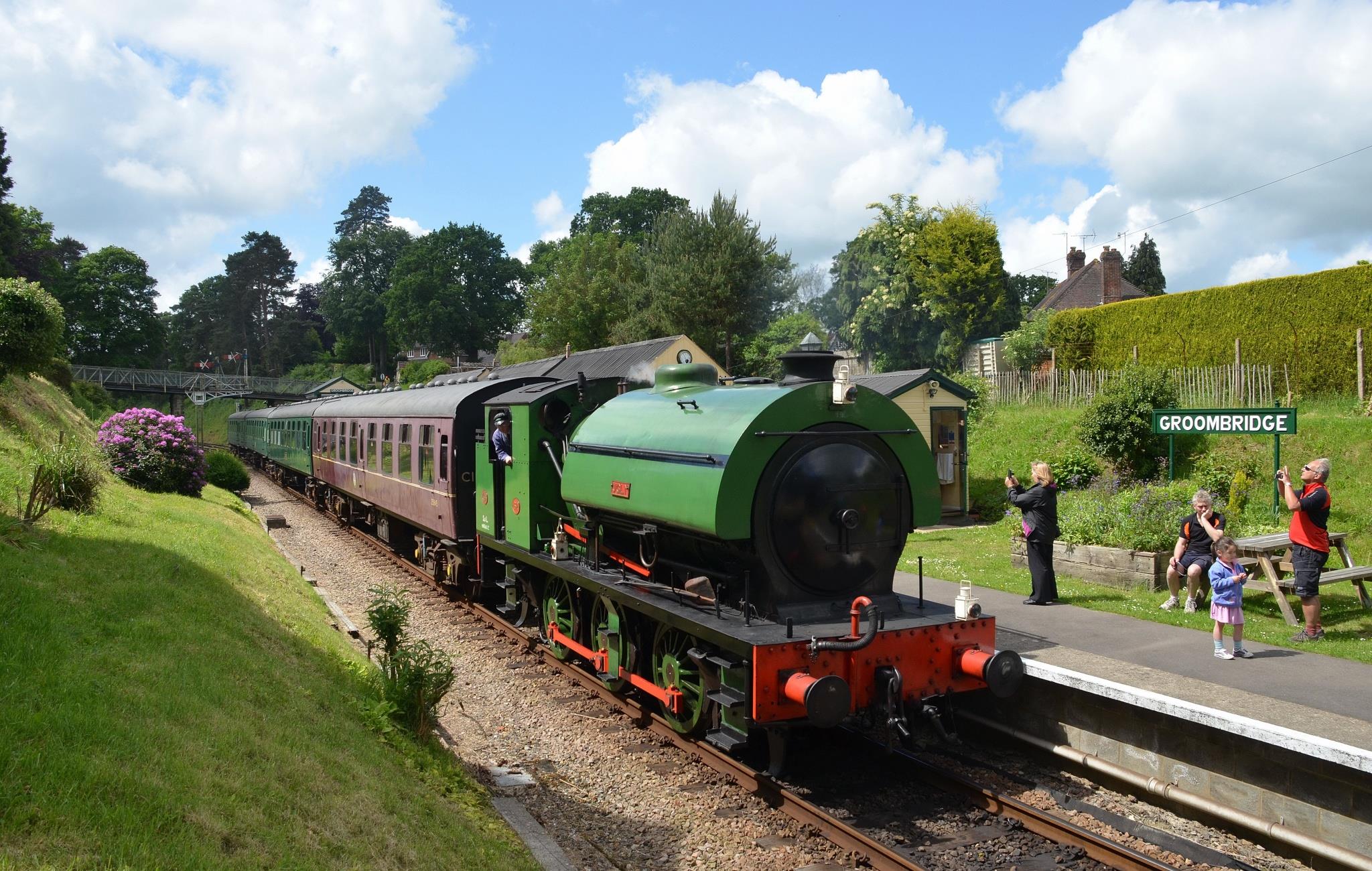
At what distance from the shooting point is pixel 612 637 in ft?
26.1

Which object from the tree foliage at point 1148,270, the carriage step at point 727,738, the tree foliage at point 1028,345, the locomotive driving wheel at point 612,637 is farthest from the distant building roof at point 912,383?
the tree foliage at point 1148,270

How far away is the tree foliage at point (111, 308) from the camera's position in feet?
199

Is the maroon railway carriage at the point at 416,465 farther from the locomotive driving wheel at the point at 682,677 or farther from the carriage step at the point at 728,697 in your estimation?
→ the carriage step at the point at 728,697

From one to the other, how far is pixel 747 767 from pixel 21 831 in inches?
176

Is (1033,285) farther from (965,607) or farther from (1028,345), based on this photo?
(965,607)

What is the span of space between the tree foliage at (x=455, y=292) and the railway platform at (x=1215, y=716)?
67.4 meters

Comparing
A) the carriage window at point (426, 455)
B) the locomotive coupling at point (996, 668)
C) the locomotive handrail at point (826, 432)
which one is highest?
the locomotive handrail at point (826, 432)

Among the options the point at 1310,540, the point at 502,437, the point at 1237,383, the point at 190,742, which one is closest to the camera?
the point at 190,742

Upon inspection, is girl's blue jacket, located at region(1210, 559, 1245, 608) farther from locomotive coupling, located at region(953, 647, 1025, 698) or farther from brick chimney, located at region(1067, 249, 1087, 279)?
brick chimney, located at region(1067, 249, 1087, 279)

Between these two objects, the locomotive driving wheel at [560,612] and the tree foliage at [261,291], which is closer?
the locomotive driving wheel at [560,612]

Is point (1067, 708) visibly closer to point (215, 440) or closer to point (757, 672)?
point (757, 672)

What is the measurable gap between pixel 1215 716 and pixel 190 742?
613 centimetres

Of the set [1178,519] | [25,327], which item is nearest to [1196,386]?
[1178,519]

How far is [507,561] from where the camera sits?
11109 millimetres
